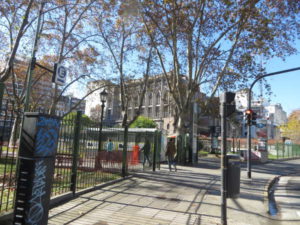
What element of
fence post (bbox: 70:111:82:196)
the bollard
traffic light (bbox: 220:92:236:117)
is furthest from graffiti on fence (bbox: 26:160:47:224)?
traffic light (bbox: 220:92:236:117)

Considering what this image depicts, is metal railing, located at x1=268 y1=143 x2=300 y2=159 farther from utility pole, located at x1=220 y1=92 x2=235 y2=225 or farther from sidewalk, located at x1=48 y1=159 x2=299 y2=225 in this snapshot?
utility pole, located at x1=220 y1=92 x2=235 y2=225

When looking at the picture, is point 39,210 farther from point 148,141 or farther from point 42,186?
point 148,141

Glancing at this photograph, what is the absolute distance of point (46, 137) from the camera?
3916 mm

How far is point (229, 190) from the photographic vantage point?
529 cm

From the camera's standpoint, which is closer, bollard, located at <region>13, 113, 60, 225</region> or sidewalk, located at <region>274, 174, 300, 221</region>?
bollard, located at <region>13, 113, 60, 225</region>

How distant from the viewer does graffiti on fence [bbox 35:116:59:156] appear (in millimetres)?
3807

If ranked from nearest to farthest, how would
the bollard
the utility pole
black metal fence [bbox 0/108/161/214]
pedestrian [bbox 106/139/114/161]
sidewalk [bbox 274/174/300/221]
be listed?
the bollard
black metal fence [bbox 0/108/161/214]
the utility pole
sidewalk [bbox 274/174/300/221]
pedestrian [bbox 106/139/114/161]

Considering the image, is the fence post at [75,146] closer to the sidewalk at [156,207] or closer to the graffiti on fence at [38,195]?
the sidewalk at [156,207]

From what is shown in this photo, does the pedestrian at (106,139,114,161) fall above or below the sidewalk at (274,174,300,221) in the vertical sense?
above

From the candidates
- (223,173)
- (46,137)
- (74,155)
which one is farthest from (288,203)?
(46,137)

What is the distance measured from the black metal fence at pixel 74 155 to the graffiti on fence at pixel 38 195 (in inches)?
31.5

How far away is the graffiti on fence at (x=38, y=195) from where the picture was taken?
3.69 metres

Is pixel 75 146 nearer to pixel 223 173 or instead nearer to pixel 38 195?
pixel 38 195

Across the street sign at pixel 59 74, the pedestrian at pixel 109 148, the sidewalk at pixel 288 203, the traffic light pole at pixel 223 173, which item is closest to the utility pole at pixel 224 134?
the traffic light pole at pixel 223 173
